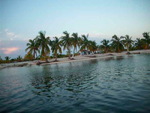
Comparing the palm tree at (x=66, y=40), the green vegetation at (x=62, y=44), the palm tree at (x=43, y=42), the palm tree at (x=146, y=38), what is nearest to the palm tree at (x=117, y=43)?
the green vegetation at (x=62, y=44)

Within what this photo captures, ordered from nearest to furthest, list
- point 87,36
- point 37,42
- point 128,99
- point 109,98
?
point 128,99
point 109,98
point 37,42
point 87,36

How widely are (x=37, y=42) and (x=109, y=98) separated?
46425mm

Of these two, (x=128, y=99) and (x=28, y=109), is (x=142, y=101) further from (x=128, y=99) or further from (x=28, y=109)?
(x=28, y=109)

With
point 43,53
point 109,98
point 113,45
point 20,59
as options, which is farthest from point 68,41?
point 109,98

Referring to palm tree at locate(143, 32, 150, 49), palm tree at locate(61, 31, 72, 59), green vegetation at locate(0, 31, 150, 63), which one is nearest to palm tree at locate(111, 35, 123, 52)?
green vegetation at locate(0, 31, 150, 63)

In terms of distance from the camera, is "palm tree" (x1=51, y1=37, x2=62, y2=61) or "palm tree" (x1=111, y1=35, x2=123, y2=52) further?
"palm tree" (x1=111, y1=35, x2=123, y2=52)

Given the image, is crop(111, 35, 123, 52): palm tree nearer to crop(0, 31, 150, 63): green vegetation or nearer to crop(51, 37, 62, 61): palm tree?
crop(0, 31, 150, 63): green vegetation

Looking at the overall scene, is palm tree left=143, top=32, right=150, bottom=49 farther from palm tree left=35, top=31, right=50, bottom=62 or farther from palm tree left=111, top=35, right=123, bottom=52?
palm tree left=35, top=31, right=50, bottom=62

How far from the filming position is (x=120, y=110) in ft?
17.8

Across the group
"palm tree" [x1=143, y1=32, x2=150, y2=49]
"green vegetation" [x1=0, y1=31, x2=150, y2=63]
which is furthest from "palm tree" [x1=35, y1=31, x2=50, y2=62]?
"palm tree" [x1=143, y1=32, x2=150, y2=49]

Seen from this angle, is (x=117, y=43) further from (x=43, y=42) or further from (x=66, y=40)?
(x=43, y=42)

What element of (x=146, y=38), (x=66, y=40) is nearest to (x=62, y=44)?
(x=66, y=40)

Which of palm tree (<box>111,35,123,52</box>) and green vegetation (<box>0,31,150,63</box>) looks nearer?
green vegetation (<box>0,31,150,63</box>)

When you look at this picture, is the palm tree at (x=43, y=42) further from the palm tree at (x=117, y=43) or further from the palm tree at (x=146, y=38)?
the palm tree at (x=146, y=38)
